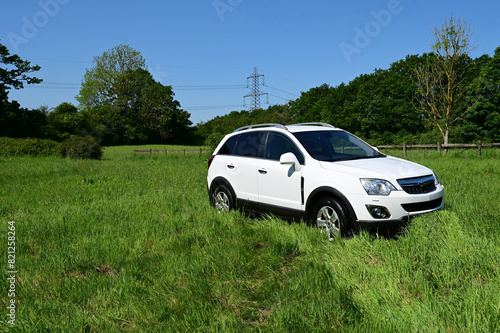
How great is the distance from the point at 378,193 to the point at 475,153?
21465mm

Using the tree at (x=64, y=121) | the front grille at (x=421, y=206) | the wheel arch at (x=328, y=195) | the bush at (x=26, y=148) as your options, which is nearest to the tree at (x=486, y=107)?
the front grille at (x=421, y=206)

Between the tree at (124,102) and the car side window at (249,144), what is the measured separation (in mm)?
65209

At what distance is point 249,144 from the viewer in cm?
734

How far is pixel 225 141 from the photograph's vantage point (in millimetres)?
8141

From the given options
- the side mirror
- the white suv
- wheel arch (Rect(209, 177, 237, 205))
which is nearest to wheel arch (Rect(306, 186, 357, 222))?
the white suv

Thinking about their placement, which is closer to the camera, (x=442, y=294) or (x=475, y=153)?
(x=442, y=294)

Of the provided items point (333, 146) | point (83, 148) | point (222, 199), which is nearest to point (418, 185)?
point (333, 146)

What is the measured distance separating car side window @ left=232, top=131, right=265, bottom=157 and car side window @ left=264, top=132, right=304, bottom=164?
220 mm

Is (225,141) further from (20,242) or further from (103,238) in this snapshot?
(20,242)

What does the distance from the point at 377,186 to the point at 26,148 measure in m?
38.4

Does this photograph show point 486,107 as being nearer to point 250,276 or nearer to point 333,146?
point 333,146

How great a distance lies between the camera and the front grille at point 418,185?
17.1 ft

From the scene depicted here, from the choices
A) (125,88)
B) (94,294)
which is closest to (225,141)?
(94,294)

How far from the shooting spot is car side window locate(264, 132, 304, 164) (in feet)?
21.2
